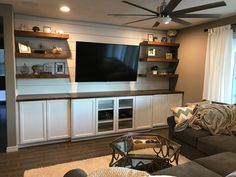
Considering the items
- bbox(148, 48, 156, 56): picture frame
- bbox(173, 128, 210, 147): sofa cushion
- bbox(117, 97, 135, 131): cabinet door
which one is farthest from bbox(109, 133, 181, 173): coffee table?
bbox(148, 48, 156, 56): picture frame

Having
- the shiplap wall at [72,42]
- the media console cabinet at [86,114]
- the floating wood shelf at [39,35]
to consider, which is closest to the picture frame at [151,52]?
the shiplap wall at [72,42]

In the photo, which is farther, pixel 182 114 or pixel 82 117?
pixel 82 117

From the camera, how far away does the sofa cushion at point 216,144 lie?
268 cm

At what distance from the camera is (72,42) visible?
14.3 ft

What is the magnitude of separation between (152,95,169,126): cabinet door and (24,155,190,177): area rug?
1565 millimetres

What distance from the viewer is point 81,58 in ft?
14.0

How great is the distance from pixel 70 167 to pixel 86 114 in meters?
1.27

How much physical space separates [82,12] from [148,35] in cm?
200

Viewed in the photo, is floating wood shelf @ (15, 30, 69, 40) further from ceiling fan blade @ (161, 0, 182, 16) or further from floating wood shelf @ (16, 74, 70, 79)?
ceiling fan blade @ (161, 0, 182, 16)

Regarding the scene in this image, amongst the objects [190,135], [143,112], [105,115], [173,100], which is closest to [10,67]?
[105,115]

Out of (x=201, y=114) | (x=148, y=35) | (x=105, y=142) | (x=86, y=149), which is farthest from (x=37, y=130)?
(x=148, y=35)

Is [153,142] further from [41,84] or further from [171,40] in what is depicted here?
[171,40]

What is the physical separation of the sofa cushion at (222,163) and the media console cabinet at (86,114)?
2.36 meters

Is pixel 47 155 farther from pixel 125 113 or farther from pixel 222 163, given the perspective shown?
pixel 222 163
